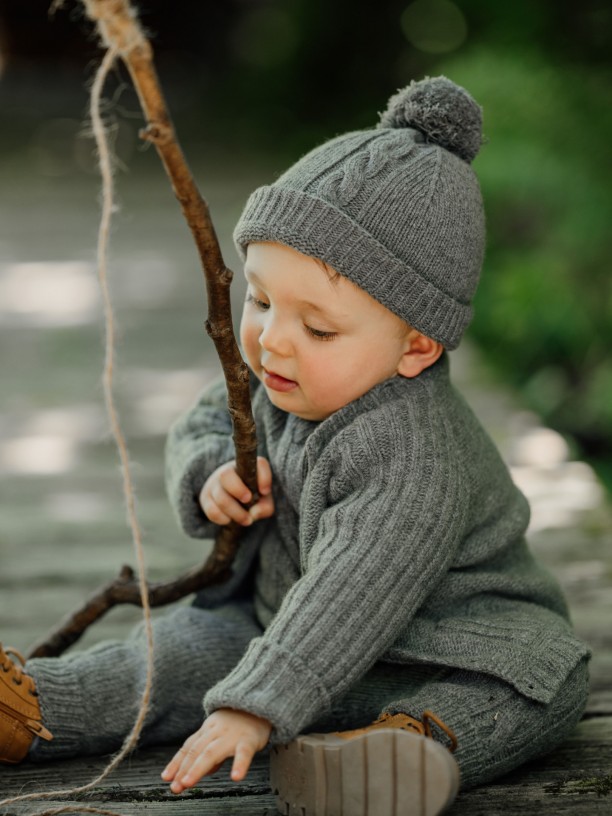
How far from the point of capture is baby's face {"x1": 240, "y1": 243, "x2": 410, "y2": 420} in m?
1.93

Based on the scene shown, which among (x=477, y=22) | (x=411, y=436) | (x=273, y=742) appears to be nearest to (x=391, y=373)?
(x=411, y=436)

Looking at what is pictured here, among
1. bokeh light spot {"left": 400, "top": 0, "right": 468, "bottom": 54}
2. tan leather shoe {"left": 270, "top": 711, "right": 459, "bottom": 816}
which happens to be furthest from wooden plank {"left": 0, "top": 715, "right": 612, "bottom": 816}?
bokeh light spot {"left": 400, "top": 0, "right": 468, "bottom": 54}

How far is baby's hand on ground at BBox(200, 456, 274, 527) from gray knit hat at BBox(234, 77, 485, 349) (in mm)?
389

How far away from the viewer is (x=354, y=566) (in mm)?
1844

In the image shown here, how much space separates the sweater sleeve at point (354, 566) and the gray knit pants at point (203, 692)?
17cm

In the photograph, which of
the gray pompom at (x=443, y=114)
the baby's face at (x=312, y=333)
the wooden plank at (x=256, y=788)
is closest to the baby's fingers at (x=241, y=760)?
the wooden plank at (x=256, y=788)

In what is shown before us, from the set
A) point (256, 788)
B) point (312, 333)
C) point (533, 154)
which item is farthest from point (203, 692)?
point (533, 154)

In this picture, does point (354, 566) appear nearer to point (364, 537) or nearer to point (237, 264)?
point (364, 537)

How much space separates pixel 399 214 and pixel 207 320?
0.36 metres

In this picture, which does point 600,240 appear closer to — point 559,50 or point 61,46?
point 559,50

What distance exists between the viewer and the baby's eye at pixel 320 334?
1.96 metres

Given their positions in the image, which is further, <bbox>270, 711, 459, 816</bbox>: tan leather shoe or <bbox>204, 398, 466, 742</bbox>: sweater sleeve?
<bbox>204, 398, 466, 742</bbox>: sweater sleeve

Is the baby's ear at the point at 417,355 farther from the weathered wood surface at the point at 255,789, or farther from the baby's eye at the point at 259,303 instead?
the weathered wood surface at the point at 255,789

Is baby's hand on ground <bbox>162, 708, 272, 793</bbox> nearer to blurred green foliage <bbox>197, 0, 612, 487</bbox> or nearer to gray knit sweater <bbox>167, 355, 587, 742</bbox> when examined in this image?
gray knit sweater <bbox>167, 355, 587, 742</bbox>
